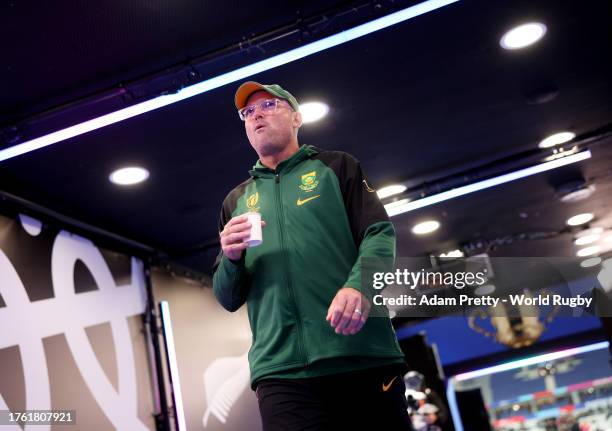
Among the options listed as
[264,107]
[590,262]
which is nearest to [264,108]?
[264,107]

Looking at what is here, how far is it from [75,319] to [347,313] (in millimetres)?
3777

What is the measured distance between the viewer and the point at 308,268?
1.72 meters

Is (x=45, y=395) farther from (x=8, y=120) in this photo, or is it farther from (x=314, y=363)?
(x=314, y=363)

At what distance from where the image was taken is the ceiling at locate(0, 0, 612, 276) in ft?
11.3

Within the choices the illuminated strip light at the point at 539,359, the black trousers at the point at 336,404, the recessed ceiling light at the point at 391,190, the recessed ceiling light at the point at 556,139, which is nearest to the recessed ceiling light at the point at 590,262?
the black trousers at the point at 336,404

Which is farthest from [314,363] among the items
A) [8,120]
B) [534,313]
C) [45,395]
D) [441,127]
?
[441,127]

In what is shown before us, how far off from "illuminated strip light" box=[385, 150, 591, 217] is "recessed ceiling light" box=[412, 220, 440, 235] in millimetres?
614

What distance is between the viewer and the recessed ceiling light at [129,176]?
15.4 feet

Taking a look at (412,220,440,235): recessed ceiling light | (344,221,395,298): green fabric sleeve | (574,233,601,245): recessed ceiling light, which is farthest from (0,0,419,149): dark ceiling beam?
(574,233,601,245): recessed ceiling light

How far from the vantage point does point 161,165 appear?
4.77 meters

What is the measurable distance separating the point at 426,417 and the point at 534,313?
5896 mm

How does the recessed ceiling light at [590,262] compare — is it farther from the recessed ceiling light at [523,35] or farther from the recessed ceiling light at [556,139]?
the recessed ceiling light at [556,139]

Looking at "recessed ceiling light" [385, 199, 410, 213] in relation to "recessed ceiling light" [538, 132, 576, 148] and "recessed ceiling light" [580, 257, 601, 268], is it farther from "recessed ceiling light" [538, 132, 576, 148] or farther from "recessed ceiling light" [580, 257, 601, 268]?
"recessed ceiling light" [580, 257, 601, 268]

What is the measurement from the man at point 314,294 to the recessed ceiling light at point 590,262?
2.94ft
